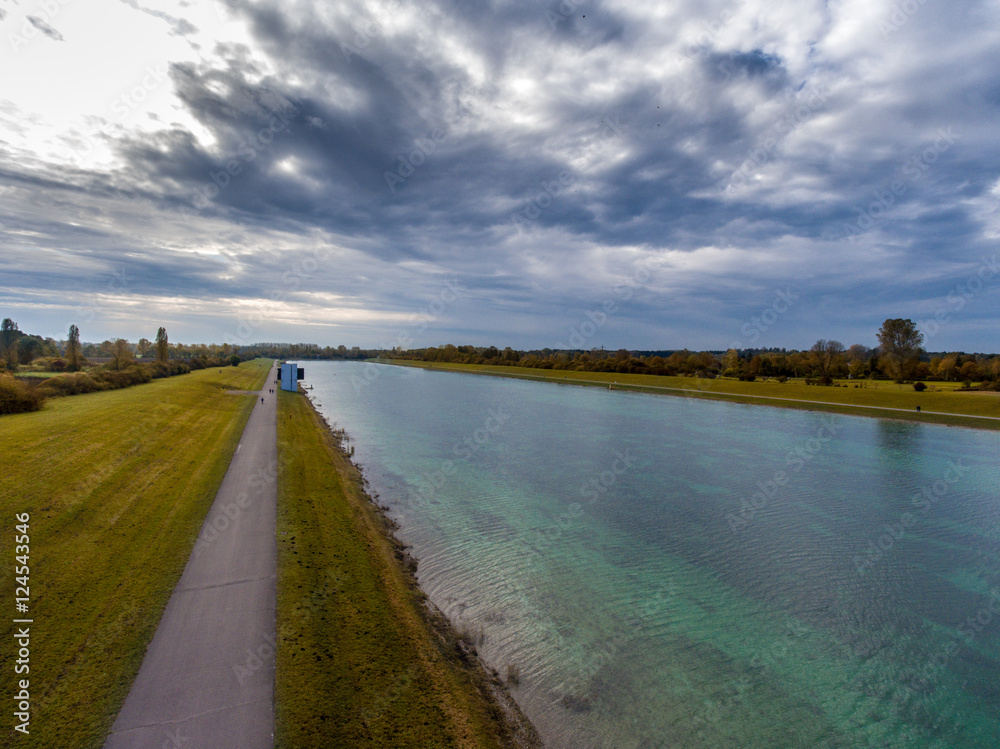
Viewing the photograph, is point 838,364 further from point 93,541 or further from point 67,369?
point 67,369

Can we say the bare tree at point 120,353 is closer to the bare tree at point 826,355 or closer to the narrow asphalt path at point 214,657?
the narrow asphalt path at point 214,657

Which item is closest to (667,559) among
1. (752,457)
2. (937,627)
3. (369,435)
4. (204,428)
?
(937,627)

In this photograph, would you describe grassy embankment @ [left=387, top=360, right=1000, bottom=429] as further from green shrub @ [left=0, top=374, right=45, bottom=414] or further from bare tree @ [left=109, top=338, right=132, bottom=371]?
bare tree @ [left=109, top=338, right=132, bottom=371]

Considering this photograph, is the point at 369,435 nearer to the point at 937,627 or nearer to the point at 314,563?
the point at 314,563

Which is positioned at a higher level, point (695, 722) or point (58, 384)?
point (58, 384)

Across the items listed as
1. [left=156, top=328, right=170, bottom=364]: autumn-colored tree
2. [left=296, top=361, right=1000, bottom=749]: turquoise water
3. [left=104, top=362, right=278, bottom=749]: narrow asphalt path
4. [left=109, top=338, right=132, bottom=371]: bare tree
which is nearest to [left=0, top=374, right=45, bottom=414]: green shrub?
[left=296, top=361, right=1000, bottom=749]: turquoise water

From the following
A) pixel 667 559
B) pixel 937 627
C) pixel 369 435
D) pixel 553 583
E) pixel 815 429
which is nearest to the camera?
pixel 937 627
